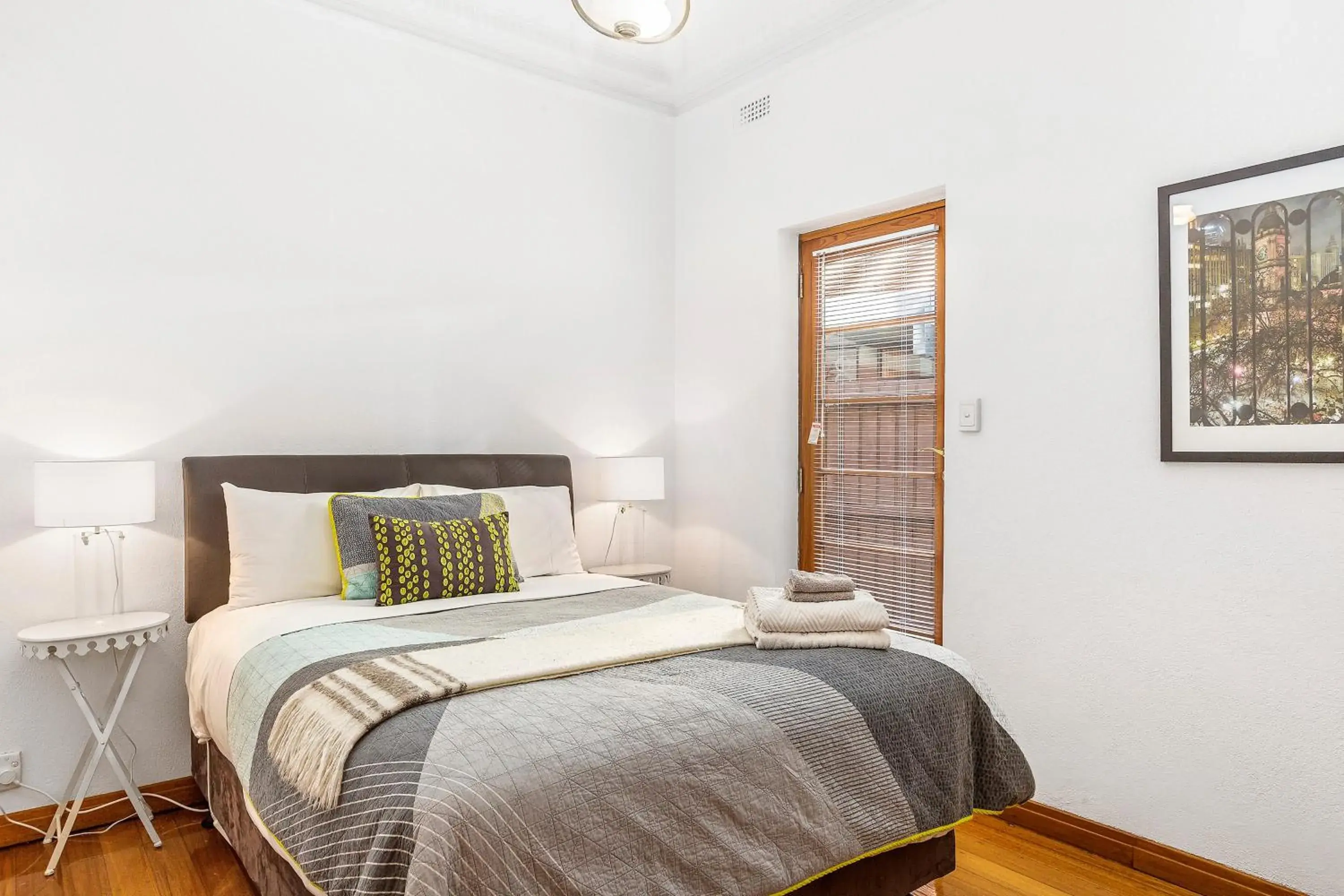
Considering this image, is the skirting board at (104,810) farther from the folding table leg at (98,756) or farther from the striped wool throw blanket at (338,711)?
the striped wool throw blanket at (338,711)

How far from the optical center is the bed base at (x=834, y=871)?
6.02 ft

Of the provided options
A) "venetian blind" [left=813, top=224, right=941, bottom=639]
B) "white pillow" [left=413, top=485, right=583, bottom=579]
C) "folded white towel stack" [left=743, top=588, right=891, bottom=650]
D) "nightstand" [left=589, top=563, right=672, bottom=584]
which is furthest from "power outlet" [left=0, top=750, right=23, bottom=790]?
"venetian blind" [left=813, top=224, right=941, bottom=639]

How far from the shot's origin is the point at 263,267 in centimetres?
327

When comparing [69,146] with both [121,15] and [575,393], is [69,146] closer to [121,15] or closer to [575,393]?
[121,15]

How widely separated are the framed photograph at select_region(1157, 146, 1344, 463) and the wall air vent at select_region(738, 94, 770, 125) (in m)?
1.91

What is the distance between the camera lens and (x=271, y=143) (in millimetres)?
3285

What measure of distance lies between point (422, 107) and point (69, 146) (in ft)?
4.26

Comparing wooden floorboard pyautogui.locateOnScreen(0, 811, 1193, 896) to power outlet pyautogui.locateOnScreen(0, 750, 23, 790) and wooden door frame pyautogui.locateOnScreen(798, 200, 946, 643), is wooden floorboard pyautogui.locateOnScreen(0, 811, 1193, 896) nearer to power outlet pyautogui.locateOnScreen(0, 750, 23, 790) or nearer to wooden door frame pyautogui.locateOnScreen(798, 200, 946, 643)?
power outlet pyautogui.locateOnScreen(0, 750, 23, 790)

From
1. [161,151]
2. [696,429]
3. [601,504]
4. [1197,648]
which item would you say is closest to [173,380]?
[161,151]

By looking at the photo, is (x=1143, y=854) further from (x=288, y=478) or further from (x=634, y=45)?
(x=634, y=45)

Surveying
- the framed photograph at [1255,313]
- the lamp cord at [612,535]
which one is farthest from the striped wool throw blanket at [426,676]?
the lamp cord at [612,535]

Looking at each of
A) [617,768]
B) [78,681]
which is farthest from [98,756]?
[617,768]

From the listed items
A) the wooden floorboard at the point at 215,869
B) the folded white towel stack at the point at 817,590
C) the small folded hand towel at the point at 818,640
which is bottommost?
the wooden floorboard at the point at 215,869

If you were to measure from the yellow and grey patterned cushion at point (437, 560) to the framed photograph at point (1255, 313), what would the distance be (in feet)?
7.00
